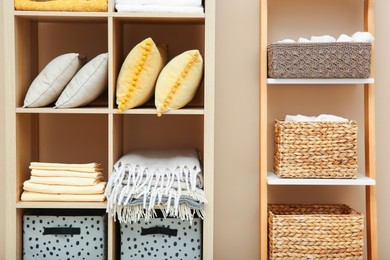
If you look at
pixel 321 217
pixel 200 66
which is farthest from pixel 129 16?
pixel 321 217

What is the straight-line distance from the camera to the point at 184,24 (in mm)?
2373

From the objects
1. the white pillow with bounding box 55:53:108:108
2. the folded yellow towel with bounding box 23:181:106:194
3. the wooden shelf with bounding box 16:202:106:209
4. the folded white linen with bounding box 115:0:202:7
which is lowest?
the wooden shelf with bounding box 16:202:106:209

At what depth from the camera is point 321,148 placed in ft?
7.18

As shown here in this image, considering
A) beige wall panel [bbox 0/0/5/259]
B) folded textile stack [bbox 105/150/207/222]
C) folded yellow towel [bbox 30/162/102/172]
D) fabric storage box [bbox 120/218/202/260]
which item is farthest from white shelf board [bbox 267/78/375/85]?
beige wall panel [bbox 0/0/5/259]

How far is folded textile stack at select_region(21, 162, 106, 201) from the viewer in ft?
6.66

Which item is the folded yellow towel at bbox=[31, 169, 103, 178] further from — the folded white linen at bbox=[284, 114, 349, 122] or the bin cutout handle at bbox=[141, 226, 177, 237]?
the folded white linen at bbox=[284, 114, 349, 122]

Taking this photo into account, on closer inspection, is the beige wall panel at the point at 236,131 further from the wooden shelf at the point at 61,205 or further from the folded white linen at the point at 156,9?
the wooden shelf at the point at 61,205

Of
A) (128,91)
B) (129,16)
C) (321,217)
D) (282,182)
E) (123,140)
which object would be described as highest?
(129,16)

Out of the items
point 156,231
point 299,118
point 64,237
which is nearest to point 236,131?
point 299,118

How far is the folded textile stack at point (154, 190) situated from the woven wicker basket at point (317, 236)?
0.38m

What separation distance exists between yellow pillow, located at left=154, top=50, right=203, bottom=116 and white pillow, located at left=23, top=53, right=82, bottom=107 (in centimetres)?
34

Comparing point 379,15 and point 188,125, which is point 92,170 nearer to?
point 188,125

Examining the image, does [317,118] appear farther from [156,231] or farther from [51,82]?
[51,82]

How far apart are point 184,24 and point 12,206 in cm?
103
